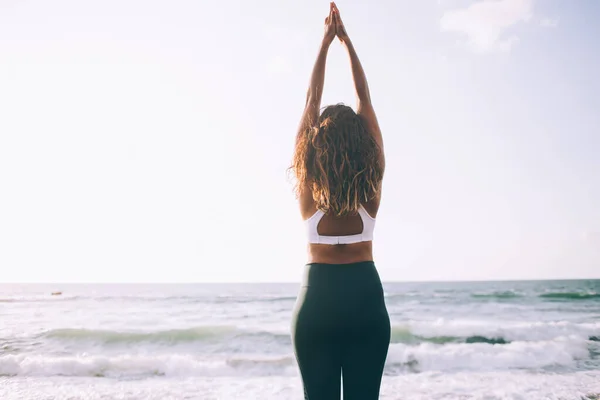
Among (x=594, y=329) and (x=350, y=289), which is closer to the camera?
(x=350, y=289)

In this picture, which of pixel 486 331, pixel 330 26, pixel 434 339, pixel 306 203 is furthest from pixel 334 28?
pixel 486 331

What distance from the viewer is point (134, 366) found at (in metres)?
7.87

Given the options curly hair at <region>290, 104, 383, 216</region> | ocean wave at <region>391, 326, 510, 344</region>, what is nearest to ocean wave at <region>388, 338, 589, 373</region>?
ocean wave at <region>391, 326, 510, 344</region>

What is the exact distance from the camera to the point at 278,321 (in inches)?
549

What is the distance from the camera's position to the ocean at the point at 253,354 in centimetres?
621

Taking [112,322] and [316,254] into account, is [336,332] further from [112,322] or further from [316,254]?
[112,322]

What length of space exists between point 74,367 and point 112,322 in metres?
6.03

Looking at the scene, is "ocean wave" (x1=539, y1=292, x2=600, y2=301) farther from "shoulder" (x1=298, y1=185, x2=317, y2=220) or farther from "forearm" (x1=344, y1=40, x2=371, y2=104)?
"shoulder" (x1=298, y1=185, x2=317, y2=220)

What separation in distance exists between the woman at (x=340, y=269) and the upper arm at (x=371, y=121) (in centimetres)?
2

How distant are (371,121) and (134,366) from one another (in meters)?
7.49

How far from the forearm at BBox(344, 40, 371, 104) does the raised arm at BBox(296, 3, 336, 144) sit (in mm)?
111

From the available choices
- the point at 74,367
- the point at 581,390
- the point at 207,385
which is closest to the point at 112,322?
the point at 74,367

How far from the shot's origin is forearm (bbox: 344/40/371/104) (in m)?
1.95

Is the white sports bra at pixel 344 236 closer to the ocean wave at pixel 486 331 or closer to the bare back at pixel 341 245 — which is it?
the bare back at pixel 341 245
